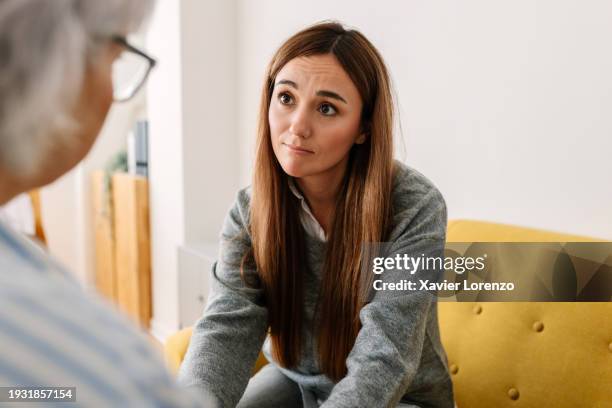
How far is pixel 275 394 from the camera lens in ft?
4.20

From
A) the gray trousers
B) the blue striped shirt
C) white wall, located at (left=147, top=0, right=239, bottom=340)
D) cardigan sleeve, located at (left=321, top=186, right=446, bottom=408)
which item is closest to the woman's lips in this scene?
cardigan sleeve, located at (left=321, top=186, right=446, bottom=408)

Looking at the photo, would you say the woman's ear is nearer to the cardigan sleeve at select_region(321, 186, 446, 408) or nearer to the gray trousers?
the cardigan sleeve at select_region(321, 186, 446, 408)

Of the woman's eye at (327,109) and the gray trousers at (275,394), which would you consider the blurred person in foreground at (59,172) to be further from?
the gray trousers at (275,394)

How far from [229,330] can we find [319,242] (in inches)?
10.1

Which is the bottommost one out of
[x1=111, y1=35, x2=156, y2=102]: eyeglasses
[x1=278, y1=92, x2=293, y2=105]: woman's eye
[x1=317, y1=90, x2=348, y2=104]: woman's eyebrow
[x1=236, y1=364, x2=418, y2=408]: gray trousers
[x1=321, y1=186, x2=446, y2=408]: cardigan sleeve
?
[x1=236, y1=364, x2=418, y2=408]: gray trousers

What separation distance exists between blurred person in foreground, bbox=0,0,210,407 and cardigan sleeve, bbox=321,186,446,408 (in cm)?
62

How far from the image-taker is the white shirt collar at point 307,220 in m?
1.28

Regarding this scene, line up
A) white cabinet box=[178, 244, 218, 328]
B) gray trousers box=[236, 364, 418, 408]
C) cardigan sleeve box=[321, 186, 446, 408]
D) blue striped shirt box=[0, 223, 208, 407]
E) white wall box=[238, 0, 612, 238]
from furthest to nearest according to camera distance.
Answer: white cabinet box=[178, 244, 218, 328] → white wall box=[238, 0, 612, 238] → gray trousers box=[236, 364, 418, 408] → cardigan sleeve box=[321, 186, 446, 408] → blue striped shirt box=[0, 223, 208, 407]

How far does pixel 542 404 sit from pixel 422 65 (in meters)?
0.99

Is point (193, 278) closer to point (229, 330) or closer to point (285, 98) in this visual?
point (229, 330)

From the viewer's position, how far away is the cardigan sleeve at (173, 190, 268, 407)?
3.74 feet

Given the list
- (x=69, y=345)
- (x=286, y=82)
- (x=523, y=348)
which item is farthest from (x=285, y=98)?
(x=69, y=345)

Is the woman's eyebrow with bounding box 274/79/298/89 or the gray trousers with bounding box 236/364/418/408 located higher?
the woman's eyebrow with bounding box 274/79/298/89

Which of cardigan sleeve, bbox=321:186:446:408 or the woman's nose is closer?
cardigan sleeve, bbox=321:186:446:408
